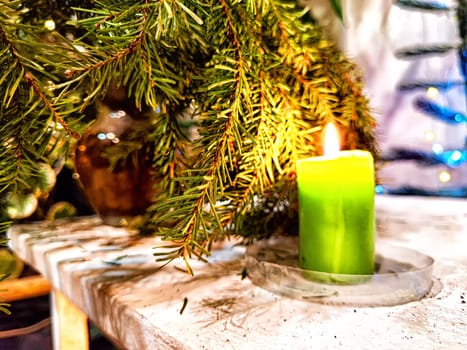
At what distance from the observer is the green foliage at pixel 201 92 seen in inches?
12.0

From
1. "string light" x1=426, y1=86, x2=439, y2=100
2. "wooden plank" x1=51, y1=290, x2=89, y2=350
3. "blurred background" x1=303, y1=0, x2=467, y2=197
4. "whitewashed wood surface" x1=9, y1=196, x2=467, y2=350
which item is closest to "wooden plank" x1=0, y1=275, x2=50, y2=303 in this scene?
"wooden plank" x1=51, y1=290, x2=89, y2=350

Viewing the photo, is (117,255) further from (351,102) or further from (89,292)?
(351,102)

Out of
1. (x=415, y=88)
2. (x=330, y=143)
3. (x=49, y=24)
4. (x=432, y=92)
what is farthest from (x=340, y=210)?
(x=432, y=92)

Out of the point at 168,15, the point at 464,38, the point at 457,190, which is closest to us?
the point at 168,15

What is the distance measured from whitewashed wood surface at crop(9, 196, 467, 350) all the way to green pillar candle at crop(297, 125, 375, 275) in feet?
0.15

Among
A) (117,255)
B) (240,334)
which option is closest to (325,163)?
(240,334)

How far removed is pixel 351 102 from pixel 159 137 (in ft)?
0.68

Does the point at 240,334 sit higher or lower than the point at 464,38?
lower

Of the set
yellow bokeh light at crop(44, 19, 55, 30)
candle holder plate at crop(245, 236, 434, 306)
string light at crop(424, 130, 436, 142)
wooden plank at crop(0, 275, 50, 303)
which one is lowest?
wooden plank at crop(0, 275, 50, 303)

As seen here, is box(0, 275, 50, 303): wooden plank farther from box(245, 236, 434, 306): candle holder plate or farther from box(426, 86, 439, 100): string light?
box(426, 86, 439, 100): string light

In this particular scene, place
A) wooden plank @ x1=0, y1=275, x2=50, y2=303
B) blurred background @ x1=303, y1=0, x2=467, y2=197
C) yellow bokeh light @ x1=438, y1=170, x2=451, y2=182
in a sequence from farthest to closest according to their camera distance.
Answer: yellow bokeh light @ x1=438, y1=170, x2=451, y2=182 < blurred background @ x1=303, y1=0, x2=467, y2=197 < wooden plank @ x1=0, y1=275, x2=50, y2=303

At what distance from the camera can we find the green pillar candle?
0.36 metres

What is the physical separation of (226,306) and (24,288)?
761 mm

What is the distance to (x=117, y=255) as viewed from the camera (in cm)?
51
